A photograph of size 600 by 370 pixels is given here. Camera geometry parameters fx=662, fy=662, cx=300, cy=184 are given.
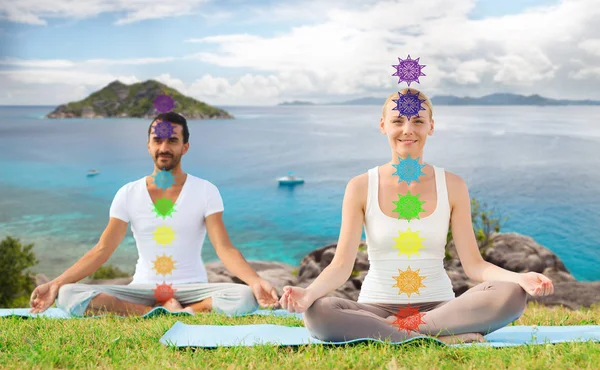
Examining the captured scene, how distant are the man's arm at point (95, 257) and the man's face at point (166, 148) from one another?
48 centimetres

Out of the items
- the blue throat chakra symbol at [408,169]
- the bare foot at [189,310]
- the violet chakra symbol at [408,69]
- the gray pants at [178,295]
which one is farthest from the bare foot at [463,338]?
the bare foot at [189,310]

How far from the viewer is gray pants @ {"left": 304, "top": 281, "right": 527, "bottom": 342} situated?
9.84 ft

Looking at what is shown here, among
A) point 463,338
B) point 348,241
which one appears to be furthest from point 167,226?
point 463,338

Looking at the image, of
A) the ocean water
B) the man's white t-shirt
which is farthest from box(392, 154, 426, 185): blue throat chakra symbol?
the ocean water

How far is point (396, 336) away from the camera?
9.87 feet

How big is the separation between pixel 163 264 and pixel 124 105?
7.85 meters

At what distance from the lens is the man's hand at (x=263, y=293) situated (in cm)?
415

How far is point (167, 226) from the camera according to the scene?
441 centimetres

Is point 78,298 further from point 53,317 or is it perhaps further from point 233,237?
point 233,237

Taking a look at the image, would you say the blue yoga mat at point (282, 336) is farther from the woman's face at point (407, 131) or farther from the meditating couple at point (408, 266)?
the woman's face at point (407, 131)

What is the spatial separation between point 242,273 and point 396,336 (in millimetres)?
1509

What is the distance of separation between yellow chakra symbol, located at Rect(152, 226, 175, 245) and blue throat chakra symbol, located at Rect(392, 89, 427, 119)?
6.31 ft

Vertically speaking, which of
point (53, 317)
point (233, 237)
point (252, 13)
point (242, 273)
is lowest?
point (233, 237)

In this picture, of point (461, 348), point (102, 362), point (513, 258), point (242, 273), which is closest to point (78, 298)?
point (242, 273)
